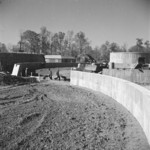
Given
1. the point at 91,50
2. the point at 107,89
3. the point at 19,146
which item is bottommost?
the point at 19,146

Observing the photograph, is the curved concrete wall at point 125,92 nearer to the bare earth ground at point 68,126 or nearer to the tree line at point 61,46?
the bare earth ground at point 68,126

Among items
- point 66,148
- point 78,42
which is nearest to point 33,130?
point 66,148

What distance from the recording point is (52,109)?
326 inches

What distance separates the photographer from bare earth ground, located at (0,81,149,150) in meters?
4.93

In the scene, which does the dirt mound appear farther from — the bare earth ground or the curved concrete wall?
the bare earth ground

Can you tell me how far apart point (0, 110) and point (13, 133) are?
2.91 m

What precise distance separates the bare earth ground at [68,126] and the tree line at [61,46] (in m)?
60.6

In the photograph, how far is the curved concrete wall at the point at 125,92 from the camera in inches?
214

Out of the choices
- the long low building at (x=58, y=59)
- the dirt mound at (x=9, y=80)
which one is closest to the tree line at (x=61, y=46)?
the long low building at (x=58, y=59)

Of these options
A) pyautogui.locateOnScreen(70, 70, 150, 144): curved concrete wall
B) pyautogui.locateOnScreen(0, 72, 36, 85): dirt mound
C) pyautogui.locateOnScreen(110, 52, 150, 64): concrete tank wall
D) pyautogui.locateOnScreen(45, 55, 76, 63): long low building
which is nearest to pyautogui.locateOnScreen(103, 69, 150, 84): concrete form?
pyautogui.locateOnScreen(70, 70, 150, 144): curved concrete wall

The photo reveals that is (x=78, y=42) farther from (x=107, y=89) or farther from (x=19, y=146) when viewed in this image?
(x=19, y=146)

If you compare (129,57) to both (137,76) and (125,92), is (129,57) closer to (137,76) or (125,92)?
(137,76)

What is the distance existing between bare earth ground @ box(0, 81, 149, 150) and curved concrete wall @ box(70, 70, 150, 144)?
0.32 m

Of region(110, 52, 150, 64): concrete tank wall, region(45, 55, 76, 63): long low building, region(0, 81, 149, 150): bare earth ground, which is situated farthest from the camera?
region(45, 55, 76, 63): long low building
